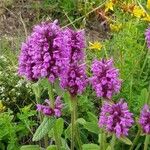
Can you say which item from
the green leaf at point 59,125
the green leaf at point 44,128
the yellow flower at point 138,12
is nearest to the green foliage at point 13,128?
the green leaf at point 59,125

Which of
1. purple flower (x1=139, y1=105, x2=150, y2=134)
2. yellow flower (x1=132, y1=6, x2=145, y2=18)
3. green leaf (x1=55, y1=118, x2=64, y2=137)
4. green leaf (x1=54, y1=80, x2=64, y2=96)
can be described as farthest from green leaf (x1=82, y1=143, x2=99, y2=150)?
yellow flower (x1=132, y1=6, x2=145, y2=18)

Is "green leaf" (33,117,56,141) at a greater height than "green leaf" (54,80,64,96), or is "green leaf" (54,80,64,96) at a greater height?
"green leaf" (54,80,64,96)

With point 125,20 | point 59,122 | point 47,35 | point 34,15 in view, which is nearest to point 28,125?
point 59,122

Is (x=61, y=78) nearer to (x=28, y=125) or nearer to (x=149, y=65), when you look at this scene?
(x=28, y=125)

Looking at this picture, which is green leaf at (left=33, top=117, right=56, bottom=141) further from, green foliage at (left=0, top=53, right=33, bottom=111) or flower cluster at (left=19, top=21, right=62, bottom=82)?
green foliage at (left=0, top=53, right=33, bottom=111)

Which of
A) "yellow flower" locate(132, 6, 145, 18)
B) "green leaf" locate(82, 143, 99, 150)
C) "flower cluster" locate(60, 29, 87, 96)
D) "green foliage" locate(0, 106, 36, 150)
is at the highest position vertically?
"yellow flower" locate(132, 6, 145, 18)

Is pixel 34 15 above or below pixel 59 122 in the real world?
above

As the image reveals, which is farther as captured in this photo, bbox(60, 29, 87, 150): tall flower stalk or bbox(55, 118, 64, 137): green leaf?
bbox(55, 118, 64, 137): green leaf

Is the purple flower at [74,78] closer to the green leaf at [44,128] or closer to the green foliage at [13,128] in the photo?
the green leaf at [44,128]
